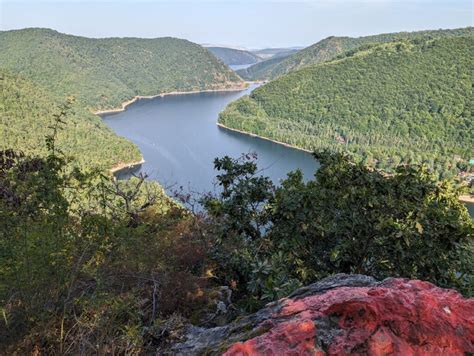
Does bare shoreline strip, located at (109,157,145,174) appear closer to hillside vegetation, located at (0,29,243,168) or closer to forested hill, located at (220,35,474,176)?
hillside vegetation, located at (0,29,243,168)

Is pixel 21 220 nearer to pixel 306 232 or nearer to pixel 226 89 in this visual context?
pixel 306 232

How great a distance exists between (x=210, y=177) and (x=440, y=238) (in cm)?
5000

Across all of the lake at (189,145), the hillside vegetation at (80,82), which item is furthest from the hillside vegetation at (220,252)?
the lake at (189,145)

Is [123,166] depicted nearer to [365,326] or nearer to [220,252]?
[220,252]

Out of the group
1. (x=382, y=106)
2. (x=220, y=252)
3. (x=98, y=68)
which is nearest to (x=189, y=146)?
(x=382, y=106)

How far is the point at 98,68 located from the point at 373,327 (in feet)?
585

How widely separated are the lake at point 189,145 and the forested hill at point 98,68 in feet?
59.0

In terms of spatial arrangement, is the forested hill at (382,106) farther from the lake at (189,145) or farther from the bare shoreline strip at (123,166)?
the bare shoreline strip at (123,166)

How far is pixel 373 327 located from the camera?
2.71 m

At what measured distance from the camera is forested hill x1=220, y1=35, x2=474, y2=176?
244ft

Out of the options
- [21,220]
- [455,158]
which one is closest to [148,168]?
[455,158]

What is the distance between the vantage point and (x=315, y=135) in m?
85.8

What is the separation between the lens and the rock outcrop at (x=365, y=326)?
2.62 metres

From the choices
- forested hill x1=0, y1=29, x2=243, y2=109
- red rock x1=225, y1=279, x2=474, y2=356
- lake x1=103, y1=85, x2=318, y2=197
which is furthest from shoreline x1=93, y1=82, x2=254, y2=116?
red rock x1=225, y1=279, x2=474, y2=356
